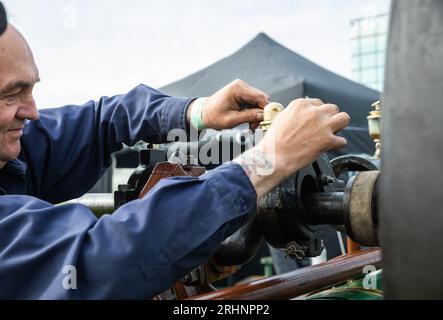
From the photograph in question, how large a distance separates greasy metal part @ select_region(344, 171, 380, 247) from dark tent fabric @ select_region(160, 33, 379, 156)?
158 inches

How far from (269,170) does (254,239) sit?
22 centimetres

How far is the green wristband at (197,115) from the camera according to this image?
1.25 m

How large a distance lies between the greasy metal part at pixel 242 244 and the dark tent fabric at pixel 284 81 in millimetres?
3931

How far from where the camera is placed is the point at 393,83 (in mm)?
452

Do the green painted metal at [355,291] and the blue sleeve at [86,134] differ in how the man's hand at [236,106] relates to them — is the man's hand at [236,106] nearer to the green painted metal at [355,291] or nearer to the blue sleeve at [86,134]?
the blue sleeve at [86,134]

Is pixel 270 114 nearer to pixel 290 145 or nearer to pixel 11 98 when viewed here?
pixel 290 145

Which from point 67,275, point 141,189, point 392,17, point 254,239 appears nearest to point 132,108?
point 141,189

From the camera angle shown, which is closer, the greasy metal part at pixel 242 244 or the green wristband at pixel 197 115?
the greasy metal part at pixel 242 244

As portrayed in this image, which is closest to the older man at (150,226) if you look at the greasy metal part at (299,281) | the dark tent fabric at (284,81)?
the greasy metal part at (299,281)

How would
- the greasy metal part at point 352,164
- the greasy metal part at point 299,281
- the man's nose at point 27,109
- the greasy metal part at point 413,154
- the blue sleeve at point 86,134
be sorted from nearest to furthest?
the greasy metal part at point 413,154 → the greasy metal part at point 299,281 → the man's nose at point 27,109 → the greasy metal part at point 352,164 → the blue sleeve at point 86,134

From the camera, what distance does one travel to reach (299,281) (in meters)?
0.94

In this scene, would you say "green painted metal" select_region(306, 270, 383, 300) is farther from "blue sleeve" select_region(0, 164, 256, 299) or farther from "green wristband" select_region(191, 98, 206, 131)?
"green wristband" select_region(191, 98, 206, 131)

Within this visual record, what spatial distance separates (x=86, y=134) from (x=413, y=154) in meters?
1.12

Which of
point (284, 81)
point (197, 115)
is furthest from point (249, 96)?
point (284, 81)
